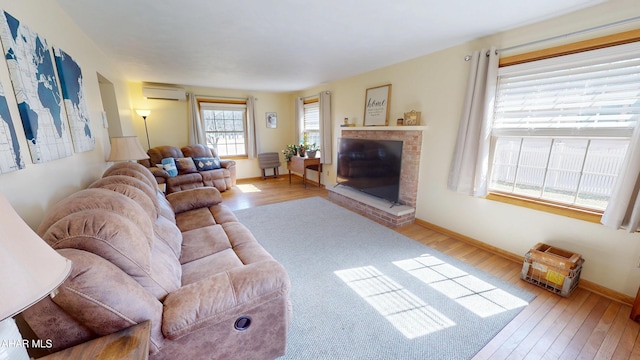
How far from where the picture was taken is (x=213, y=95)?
5.41m

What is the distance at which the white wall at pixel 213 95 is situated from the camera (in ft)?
16.2

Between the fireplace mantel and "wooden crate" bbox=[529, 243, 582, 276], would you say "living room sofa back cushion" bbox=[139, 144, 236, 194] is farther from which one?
"wooden crate" bbox=[529, 243, 582, 276]

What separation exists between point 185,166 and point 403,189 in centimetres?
412

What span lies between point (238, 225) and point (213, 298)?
44.2 inches

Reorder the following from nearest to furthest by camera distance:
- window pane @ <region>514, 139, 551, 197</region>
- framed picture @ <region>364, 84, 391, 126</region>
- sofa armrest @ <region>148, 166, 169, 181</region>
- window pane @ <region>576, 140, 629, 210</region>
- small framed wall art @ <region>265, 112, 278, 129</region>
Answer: window pane @ <region>576, 140, 629, 210</region> < window pane @ <region>514, 139, 551, 197</region> < framed picture @ <region>364, 84, 391, 126</region> < sofa armrest @ <region>148, 166, 169, 181</region> < small framed wall art @ <region>265, 112, 278, 129</region>

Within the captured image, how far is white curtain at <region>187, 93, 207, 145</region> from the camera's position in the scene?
204 inches

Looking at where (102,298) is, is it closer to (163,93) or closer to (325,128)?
(325,128)

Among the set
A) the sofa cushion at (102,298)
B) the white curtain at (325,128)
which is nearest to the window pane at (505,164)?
the white curtain at (325,128)

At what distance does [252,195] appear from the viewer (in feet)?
15.5

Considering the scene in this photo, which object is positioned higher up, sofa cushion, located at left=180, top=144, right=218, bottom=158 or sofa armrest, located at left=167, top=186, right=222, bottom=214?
sofa cushion, located at left=180, top=144, right=218, bottom=158

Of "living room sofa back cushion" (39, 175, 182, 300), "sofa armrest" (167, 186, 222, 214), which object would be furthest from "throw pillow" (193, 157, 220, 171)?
"living room sofa back cushion" (39, 175, 182, 300)

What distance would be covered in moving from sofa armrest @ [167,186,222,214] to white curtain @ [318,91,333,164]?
2.74 meters

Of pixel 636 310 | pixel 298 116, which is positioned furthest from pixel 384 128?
pixel 298 116

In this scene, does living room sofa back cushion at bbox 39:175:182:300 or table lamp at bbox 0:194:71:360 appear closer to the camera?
table lamp at bbox 0:194:71:360
